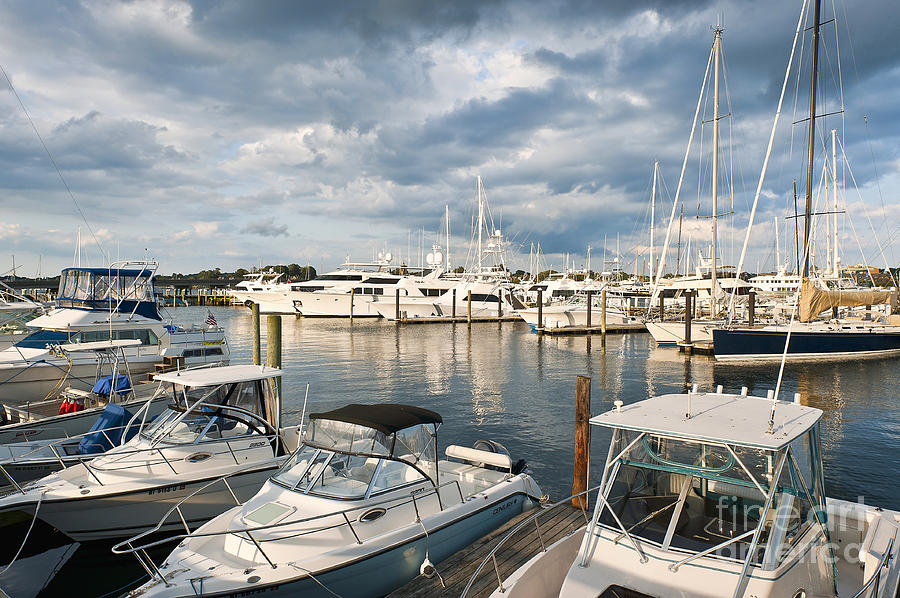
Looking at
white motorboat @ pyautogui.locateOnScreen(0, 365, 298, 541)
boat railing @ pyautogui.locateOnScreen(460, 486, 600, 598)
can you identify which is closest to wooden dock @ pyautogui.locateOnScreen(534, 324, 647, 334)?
boat railing @ pyautogui.locateOnScreen(460, 486, 600, 598)

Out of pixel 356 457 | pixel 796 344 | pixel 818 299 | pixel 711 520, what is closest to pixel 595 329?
pixel 796 344

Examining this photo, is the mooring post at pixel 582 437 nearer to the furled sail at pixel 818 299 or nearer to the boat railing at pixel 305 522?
the boat railing at pixel 305 522

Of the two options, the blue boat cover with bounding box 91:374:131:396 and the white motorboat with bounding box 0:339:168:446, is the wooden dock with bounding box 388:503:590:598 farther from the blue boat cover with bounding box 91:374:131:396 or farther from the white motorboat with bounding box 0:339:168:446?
the blue boat cover with bounding box 91:374:131:396

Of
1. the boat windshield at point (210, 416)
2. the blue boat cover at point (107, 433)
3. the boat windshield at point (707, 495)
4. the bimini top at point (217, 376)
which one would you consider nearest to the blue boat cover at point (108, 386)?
the blue boat cover at point (107, 433)

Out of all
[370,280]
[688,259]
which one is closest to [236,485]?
[370,280]

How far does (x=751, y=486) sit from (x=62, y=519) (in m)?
9.15

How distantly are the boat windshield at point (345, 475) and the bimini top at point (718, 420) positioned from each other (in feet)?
9.69

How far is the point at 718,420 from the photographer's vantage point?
5246 mm

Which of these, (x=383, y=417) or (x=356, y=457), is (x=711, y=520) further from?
(x=356, y=457)

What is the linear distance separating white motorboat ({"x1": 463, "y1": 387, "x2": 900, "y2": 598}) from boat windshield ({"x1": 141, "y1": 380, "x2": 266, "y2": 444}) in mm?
6046

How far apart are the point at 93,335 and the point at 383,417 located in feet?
50.8

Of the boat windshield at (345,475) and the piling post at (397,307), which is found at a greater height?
the piling post at (397,307)

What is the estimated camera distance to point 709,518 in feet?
16.7

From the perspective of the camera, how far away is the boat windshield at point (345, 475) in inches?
267
